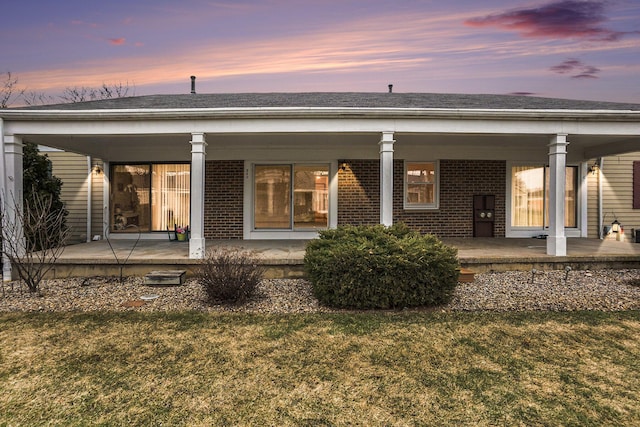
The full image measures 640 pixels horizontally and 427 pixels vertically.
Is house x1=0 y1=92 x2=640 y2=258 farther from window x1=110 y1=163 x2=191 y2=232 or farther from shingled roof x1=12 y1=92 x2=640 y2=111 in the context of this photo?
shingled roof x1=12 y1=92 x2=640 y2=111

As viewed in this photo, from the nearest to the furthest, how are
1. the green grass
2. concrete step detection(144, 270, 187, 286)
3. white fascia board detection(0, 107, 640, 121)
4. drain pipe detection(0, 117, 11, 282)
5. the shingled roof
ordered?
the green grass < concrete step detection(144, 270, 187, 286) < drain pipe detection(0, 117, 11, 282) < white fascia board detection(0, 107, 640, 121) < the shingled roof

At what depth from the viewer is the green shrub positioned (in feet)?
15.2

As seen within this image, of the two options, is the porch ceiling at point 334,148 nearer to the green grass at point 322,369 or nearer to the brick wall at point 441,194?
the brick wall at point 441,194

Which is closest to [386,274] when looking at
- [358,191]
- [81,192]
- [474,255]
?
[474,255]

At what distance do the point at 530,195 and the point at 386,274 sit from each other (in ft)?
25.3

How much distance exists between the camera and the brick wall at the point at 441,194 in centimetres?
974

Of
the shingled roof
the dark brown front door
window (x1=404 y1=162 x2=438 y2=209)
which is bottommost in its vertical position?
the dark brown front door

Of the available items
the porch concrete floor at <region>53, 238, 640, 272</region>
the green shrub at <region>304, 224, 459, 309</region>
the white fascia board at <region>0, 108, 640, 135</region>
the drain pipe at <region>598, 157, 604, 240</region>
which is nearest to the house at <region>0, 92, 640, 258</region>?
the drain pipe at <region>598, 157, 604, 240</region>

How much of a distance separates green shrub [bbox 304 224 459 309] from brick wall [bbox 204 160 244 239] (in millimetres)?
5232

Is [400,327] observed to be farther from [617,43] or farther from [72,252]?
[617,43]

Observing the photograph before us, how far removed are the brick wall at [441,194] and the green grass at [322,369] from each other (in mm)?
5335

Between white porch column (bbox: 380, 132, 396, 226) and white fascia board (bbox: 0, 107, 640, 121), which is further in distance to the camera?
white porch column (bbox: 380, 132, 396, 226)

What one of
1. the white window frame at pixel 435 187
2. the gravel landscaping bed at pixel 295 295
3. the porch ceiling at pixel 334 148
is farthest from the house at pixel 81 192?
the white window frame at pixel 435 187

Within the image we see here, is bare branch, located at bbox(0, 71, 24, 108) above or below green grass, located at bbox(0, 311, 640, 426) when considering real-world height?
above
